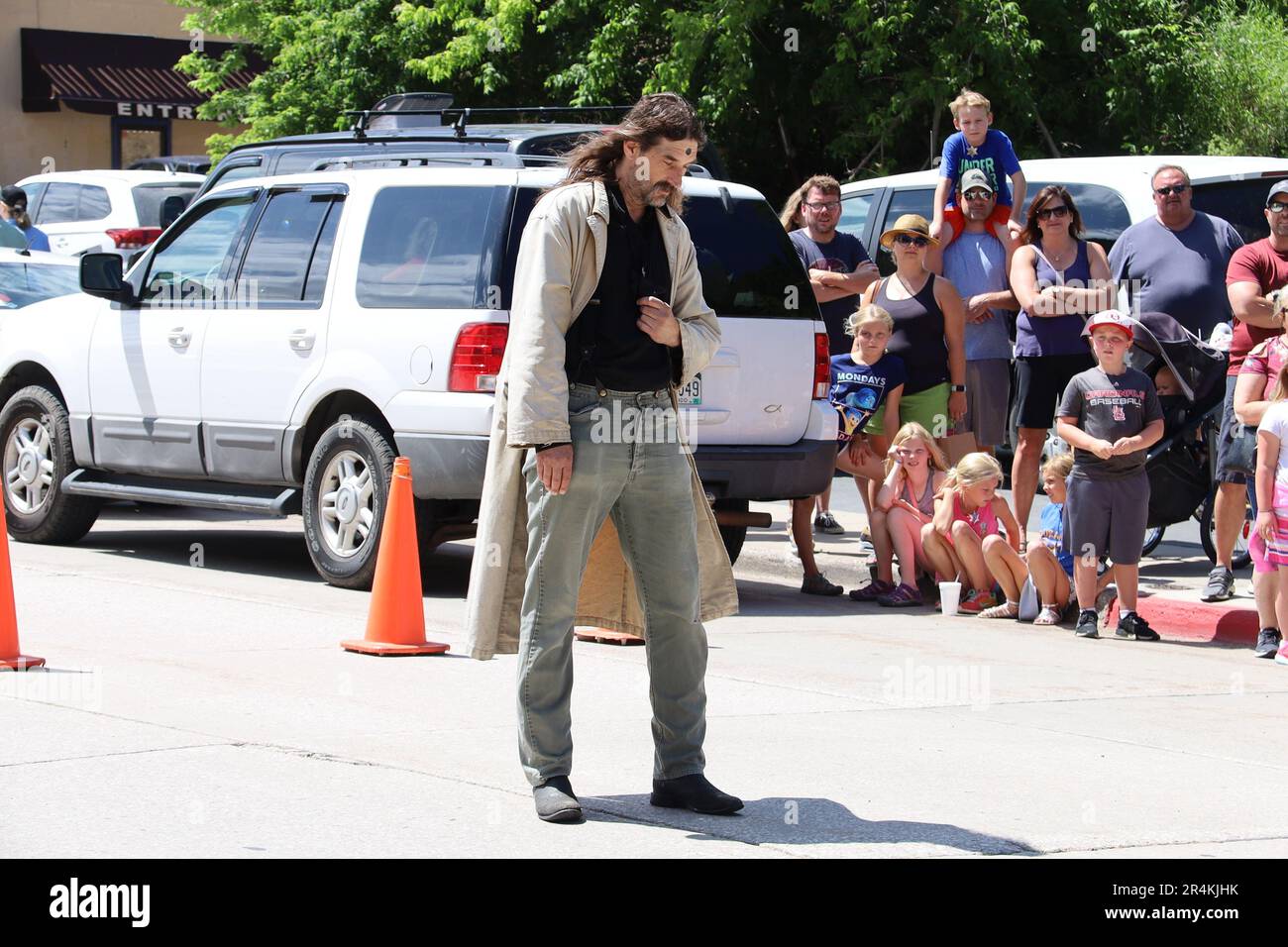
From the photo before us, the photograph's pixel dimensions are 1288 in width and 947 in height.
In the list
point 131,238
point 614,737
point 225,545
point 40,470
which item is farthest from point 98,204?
point 614,737

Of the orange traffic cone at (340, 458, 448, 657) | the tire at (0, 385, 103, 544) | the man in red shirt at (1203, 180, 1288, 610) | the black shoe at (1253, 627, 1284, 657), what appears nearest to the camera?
the orange traffic cone at (340, 458, 448, 657)

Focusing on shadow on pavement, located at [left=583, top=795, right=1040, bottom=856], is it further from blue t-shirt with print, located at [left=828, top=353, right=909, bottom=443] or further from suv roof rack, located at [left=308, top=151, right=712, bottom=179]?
blue t-shirt with print, located at [left=828, top=353, right=909, bottom=443]

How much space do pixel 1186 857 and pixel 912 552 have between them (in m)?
5.39

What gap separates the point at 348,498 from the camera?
32.4 ft

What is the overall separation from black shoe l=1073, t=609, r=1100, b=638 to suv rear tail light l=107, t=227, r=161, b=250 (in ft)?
49.5

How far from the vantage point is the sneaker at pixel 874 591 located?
34.7 ft

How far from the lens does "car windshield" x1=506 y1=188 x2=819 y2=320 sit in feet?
32.0

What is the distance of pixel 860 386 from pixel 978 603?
1.41 meters

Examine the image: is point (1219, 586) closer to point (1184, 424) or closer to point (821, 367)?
point (1184, 424)

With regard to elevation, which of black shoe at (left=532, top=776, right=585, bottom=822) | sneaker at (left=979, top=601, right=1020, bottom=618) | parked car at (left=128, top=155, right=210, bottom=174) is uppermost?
parked car at (left=128, top=155, right=210, bottom=174)

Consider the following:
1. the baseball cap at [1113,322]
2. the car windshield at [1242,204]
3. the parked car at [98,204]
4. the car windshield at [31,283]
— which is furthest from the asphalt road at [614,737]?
the parked car at [98,204]

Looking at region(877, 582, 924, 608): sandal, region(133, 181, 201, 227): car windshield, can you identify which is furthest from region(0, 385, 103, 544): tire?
region(133, 181, 201, 227): car windshield

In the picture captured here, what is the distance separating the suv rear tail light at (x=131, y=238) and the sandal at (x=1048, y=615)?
14741 mm

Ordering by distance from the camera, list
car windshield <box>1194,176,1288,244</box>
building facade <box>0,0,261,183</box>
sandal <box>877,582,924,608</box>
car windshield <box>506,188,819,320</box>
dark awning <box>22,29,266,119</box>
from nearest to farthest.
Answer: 1. car windshield <box>506,188,819,320</box>
2. sandal <box>877,582,924,608</box>
3. car windshield <box>1194,176,1288,244</box>
4. dark awning <box>22,29,266,119</box>
5. building facade <box>0,0,261,183</box>
